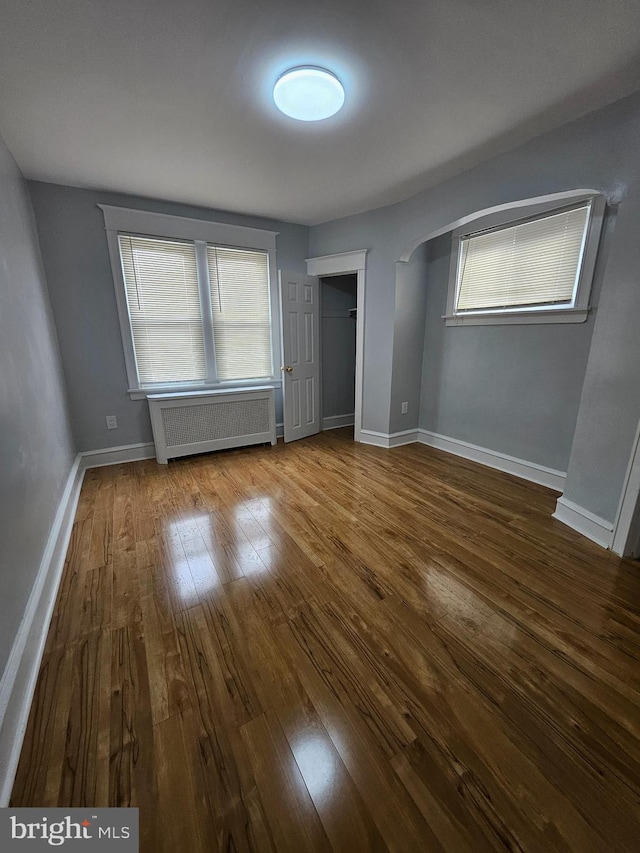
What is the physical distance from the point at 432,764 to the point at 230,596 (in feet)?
3.50

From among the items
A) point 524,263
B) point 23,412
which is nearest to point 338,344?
point 524,263

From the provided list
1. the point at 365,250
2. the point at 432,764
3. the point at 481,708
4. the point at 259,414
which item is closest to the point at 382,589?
the point at 481,708

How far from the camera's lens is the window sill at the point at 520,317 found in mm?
2529

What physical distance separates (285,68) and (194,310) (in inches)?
92.3

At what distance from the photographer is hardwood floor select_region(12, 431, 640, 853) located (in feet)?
2.99

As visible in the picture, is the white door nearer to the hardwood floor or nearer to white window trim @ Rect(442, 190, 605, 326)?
white window trim @ Rect(442, 190, 605, 326)

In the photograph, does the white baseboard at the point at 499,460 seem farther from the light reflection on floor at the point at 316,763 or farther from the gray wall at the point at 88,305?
the gray wall at the point at 88,305

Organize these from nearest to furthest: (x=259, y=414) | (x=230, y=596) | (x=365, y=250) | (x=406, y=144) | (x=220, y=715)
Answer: (x=220, y=715)
(x=230, y=596)
(x=406, y=144)
(x=365, y=250)
(x=259, y=414)

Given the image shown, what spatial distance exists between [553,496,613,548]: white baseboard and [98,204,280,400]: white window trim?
10.7 ft

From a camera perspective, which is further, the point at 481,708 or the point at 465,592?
the point at 465,592

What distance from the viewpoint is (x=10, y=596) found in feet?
4.04

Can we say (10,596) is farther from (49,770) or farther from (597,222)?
(597,222)

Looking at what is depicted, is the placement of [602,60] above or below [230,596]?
above

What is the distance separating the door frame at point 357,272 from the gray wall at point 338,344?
15.9 inches
